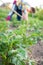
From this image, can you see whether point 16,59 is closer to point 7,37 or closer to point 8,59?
point 8,59

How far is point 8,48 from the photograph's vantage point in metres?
2.94

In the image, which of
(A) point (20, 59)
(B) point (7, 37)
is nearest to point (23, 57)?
(A) point (20, 59)

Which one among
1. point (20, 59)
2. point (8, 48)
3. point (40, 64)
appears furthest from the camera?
point (40, 64)

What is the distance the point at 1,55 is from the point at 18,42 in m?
0.32

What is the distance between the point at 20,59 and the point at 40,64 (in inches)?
19.3

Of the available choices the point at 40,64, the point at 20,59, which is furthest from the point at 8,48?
the point at 40,64

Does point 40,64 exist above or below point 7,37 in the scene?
below

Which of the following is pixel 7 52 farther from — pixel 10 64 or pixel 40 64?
pixel 40 64

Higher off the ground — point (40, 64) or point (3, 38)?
point (3, 38)

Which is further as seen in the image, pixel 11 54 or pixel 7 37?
pixel 7 37

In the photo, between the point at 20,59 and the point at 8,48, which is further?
the point at 8,48

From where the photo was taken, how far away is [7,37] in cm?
308

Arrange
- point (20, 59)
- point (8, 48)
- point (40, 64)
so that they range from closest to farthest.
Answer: point (20, 59), point (8, 48), point (40, 64)

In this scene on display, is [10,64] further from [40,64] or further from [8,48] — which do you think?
[40,64]
